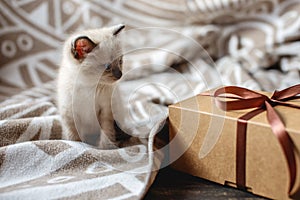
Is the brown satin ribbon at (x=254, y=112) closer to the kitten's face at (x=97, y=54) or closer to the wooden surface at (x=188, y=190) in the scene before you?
the wooden surface at (x=188, y=190)

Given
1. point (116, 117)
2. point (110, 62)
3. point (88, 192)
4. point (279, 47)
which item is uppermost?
point (279, 47)

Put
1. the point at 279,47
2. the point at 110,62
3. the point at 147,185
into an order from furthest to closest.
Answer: the point at 279,47 → the point at 110,62 → the point at 147,185

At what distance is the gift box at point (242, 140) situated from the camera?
1.67ft

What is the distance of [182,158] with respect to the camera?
0.62 metres

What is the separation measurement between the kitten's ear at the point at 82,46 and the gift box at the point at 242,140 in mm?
182

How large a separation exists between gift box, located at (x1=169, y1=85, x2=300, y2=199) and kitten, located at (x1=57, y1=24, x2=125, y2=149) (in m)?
0.14

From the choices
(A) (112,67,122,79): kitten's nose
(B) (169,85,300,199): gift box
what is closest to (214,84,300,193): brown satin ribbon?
(B) (169,85,300,199): gift box

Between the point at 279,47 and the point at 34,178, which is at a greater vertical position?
the point at 279,47

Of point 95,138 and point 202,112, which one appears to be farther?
point 95,138

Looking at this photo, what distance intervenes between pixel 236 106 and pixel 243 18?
64 centimetres

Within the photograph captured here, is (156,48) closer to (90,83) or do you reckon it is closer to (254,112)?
(90,83)

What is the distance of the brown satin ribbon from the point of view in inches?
19.6

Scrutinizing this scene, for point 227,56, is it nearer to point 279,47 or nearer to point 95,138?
point 279,47

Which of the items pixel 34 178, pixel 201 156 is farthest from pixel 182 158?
pixel 34 178
